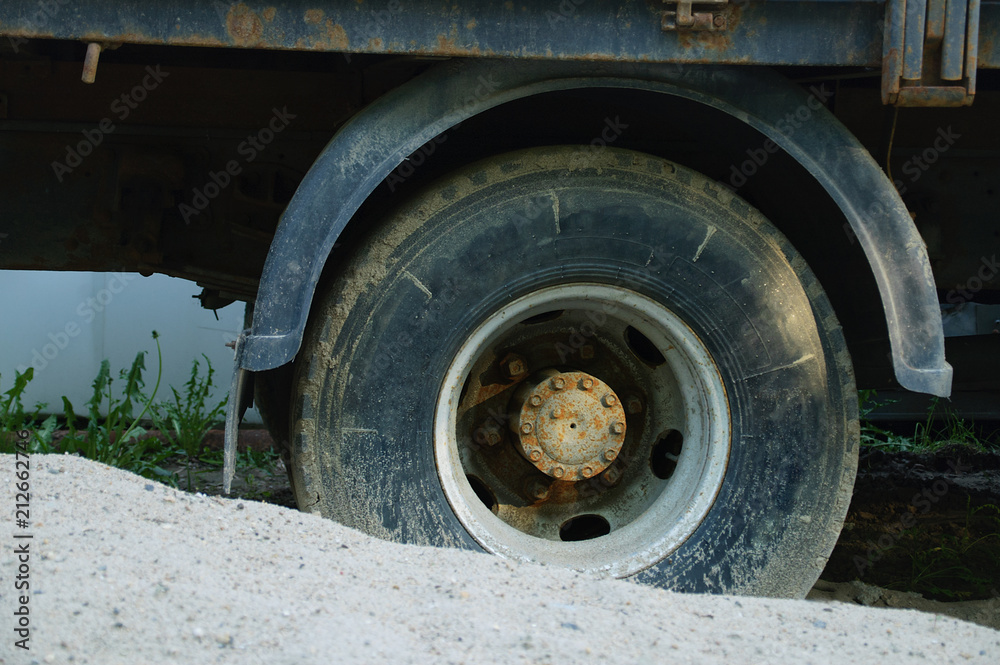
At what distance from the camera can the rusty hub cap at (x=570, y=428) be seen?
7.25ft

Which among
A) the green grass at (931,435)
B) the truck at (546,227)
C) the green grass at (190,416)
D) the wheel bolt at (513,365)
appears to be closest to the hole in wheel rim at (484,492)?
the truck at (546,227)

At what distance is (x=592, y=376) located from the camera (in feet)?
Result: 7.47

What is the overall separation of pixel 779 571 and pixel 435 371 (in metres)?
0.96

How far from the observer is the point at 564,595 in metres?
1.66

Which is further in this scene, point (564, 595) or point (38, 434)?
point (38, 434)

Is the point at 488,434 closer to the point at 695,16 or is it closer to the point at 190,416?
the point at 695,16

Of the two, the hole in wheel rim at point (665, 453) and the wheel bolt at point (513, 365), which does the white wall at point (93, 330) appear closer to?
the wheel bolt at point (513, 365)

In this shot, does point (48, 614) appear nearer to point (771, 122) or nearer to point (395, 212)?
point (395, 212)

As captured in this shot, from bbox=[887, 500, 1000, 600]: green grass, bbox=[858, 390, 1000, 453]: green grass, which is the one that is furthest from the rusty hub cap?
bbox=[858, 390, 1000, 453]: green grass

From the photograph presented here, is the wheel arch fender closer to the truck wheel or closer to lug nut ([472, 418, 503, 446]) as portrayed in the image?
the truck wheel

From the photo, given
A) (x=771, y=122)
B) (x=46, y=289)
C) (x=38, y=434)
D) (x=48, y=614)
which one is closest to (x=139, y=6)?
(x=48, y=614)

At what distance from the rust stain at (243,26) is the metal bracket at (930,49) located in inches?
50.9

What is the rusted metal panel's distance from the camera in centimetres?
171

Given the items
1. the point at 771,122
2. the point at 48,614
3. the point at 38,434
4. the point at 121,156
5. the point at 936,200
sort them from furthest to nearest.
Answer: the point at 38,434
the point at 936,200
the point at 121,156
the point at 771,122
the point at 48,614
